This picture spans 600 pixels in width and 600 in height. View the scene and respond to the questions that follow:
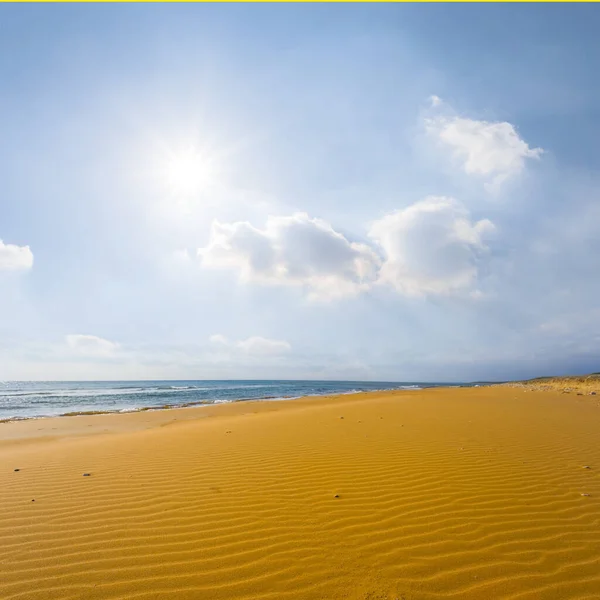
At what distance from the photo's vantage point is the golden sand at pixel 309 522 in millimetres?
3338

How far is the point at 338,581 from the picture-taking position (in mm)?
3283

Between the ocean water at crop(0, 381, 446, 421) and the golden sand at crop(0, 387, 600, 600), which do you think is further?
the ocean water at crop(0, 381, 446, 421)

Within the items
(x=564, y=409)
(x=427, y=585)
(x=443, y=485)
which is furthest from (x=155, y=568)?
(x=564, y=409)

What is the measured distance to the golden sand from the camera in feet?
11.0

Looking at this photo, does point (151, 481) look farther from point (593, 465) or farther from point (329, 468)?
point (593, 465)

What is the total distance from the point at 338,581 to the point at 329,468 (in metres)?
3.68

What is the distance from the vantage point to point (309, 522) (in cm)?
450

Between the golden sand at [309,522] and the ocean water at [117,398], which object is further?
the ocean water at [117,398]

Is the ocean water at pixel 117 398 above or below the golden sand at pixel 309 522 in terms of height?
below

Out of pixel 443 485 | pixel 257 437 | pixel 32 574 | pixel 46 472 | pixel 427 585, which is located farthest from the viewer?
pixel 257 437

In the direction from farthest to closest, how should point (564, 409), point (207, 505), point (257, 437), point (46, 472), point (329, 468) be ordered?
point (564, 409) < point (257, 437) < point (46, 472) < point (329, 468) < point (207, 505)

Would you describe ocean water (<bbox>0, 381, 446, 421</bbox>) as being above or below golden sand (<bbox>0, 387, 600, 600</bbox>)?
below

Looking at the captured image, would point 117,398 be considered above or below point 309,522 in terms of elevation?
below

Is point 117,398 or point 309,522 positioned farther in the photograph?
point 117,398
